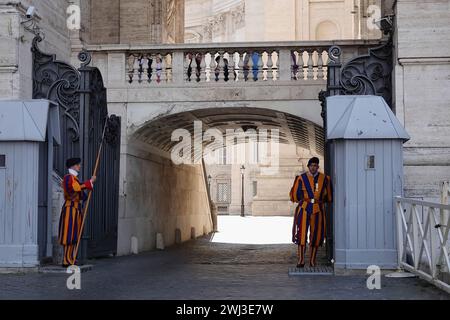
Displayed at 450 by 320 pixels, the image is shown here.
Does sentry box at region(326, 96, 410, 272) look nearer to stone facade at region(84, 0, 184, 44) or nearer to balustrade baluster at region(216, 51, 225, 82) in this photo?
balustrade baluster at region(216, 51, 225, 82)

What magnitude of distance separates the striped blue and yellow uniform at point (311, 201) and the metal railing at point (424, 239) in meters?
1.26

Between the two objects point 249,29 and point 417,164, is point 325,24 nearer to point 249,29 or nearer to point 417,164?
point 249,29

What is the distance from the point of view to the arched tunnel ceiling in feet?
59.3

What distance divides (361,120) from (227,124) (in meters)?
10.6

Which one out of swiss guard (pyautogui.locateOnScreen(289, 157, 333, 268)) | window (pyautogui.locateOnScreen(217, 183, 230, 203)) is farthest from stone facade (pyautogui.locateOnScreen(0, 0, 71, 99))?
window (pyautogui.locateOnScreen(217, 183, 230, 203))

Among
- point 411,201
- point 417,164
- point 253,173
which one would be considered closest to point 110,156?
point 417,164

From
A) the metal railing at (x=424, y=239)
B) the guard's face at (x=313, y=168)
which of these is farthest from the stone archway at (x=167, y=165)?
the metal railing at (x=424, y=239)

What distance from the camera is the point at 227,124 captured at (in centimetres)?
2166

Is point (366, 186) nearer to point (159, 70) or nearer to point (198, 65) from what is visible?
point (198, 65)

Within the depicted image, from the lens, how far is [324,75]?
57.4 ft

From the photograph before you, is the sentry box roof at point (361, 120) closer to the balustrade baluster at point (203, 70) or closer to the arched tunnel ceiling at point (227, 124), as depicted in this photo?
the arched tunnel ceiling at point (227, 124)

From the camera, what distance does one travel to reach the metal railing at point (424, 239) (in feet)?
30.0

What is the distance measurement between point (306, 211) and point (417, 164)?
9.54 feet

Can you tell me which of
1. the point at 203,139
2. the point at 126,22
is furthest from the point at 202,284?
the point at 126,22
